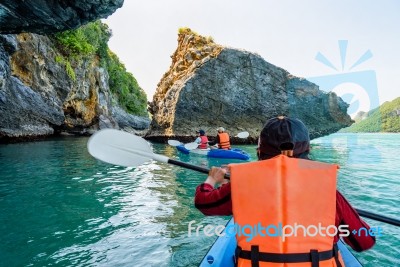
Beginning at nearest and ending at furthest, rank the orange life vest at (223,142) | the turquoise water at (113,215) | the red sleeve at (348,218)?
1. the red sleeve at (348,218)
2. the turquoise water at (113,215)
3. the orange life vest at (223,142)

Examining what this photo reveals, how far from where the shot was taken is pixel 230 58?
23953 millimetres

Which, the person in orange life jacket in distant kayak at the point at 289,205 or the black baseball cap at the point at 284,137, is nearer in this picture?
the person in orange life jacket in distant kayak at the point at 289,205

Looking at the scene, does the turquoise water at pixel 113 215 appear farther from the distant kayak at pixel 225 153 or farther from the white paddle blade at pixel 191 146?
the white paddle blade at pixel 191 146

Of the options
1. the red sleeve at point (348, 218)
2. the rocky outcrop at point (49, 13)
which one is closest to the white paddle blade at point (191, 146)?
the rocky outcrop at point (49, 13)

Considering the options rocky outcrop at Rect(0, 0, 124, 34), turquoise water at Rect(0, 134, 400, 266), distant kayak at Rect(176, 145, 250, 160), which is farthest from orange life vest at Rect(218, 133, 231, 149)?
rocky outcrop at Rect(0, 0, 124, 34)

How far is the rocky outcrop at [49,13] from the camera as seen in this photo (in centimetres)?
875

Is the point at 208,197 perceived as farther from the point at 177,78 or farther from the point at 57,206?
the point at 177,78

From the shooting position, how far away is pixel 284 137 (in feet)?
5.55

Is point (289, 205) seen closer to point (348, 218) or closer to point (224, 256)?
point (348, 218)

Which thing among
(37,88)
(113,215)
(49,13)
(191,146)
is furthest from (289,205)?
(37,88)

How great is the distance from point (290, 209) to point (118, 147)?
2.52 metres

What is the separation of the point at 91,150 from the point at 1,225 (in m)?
2.34

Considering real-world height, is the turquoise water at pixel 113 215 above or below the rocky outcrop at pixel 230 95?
below

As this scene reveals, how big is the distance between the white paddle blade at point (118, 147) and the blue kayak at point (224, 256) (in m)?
1.28
